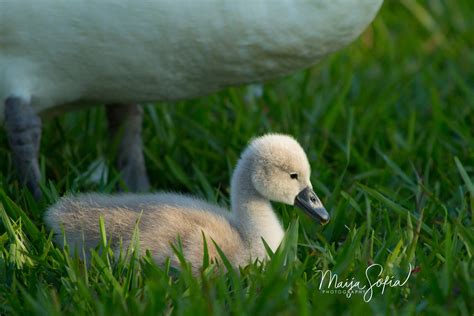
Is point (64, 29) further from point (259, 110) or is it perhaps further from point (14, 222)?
point (259, 110)

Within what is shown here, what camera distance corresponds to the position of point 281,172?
321 centimetres

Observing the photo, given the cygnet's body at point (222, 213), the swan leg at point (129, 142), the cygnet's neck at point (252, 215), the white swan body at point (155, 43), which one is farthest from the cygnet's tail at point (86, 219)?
the swan leg at point (129, 142)

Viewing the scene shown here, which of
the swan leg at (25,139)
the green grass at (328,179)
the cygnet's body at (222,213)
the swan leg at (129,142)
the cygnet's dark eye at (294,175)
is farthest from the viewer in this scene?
the swan leg at (129,142)

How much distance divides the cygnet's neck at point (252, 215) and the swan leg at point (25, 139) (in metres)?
0.96

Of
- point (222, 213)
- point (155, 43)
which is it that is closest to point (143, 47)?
point (155, 43)

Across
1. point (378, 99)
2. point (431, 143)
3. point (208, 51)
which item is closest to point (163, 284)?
point (208, 51)

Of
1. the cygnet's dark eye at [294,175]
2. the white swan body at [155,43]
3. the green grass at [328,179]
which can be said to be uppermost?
the white swan body at [155,43]

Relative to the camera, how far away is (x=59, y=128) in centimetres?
453

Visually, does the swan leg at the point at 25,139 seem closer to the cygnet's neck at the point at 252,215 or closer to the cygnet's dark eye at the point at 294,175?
the cygnet's neck at the point at 252,215

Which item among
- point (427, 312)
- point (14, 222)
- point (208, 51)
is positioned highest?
point (208, 51)

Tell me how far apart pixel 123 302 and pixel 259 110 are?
2194mm

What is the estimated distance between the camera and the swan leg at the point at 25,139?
3846 mm

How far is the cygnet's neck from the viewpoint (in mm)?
3160

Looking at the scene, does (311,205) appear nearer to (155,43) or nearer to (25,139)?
(155,43)
